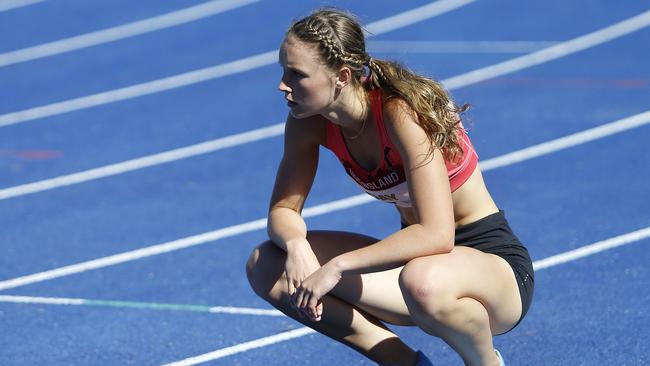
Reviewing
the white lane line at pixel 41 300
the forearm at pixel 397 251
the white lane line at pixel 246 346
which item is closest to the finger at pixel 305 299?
the forearm at pixel 397 251

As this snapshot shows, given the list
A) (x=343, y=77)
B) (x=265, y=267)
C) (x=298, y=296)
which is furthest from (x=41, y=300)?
(x=343, y=77)

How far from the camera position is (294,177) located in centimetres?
375

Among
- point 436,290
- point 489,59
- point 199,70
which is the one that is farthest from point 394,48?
point 436,290

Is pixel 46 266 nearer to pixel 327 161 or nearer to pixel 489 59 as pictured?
pixel 327 161

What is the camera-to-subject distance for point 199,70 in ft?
31.1

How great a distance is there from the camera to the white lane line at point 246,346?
4.43m

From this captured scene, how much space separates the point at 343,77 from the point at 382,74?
133mm

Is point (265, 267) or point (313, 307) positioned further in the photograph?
point (265, 267)

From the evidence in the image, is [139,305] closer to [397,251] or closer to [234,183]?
[234,183]

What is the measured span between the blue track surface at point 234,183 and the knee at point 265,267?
68cm

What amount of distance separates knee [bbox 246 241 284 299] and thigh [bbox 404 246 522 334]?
0.57m

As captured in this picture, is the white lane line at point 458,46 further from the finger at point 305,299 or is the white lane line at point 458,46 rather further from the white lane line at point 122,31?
the finger at point 305,299

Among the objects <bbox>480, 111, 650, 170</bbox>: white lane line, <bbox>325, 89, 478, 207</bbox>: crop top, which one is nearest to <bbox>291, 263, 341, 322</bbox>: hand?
<bbox>325, 89, 478, 207</bbox>: crop top

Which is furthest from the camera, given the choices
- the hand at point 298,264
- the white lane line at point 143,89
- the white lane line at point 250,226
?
the white lane line at point 143,89
